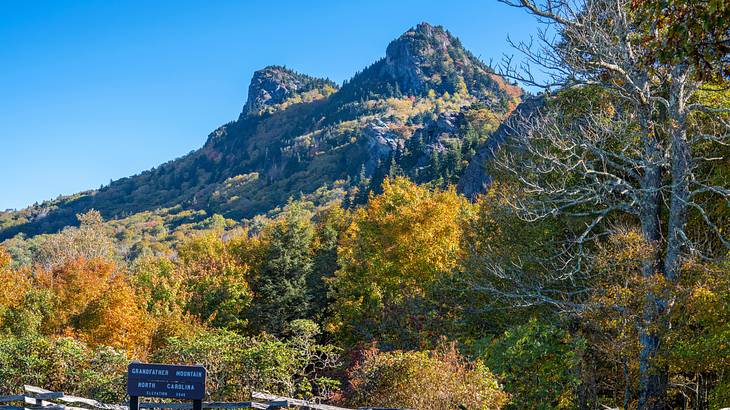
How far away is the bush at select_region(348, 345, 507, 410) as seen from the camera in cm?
1191

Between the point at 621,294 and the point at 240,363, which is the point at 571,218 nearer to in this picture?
the point at 621,294

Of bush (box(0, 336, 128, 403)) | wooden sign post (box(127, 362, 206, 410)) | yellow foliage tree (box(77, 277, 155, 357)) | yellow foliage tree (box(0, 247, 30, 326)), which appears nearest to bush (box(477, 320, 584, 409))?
wooden sign post (box(127, 362, 206, 410))

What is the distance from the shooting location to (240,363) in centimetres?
1567

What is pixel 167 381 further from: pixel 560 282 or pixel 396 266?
pixel 396 266

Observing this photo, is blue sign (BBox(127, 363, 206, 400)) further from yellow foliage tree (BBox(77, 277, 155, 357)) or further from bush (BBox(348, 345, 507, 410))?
yellow foliage tree (BBox(77, 277, 155, 357))

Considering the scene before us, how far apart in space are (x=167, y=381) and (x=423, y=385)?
17.5ft

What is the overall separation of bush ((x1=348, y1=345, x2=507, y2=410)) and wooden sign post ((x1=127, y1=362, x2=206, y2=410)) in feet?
15.5

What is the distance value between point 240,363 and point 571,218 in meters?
9.92

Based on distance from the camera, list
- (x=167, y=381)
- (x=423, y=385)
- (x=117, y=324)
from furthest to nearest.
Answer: (x=117, y=324)
(x=423, y=385)
(x=167, y=381)

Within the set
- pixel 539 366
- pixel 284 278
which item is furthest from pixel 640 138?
pixel 284 278

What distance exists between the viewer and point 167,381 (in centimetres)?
947

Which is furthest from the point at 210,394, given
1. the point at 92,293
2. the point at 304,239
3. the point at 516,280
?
the point at 304,239

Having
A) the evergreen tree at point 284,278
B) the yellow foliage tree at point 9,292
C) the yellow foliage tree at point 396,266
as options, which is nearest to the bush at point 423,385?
the yellow foliage tree at point 396,266

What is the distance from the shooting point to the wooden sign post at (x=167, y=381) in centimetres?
938
